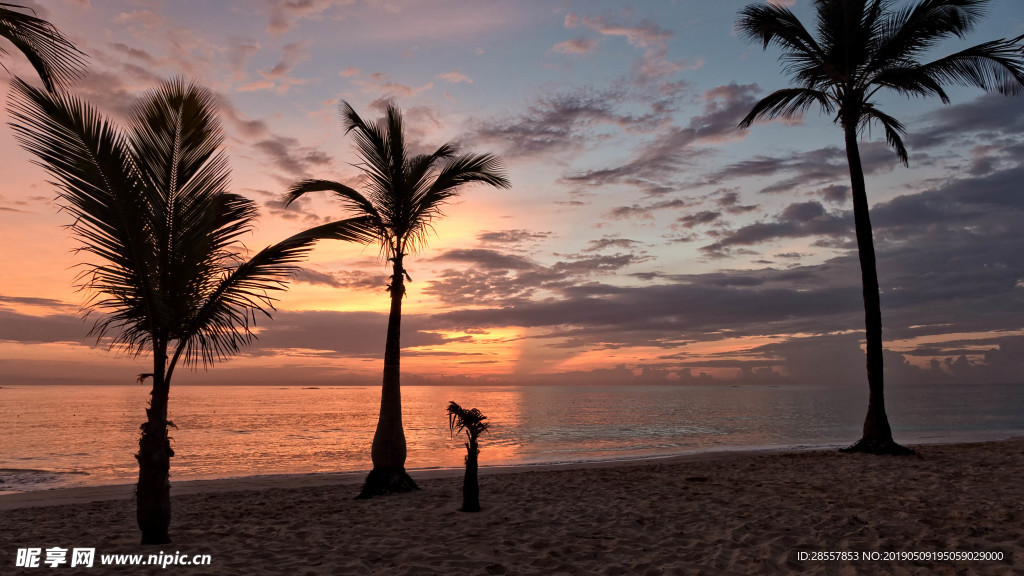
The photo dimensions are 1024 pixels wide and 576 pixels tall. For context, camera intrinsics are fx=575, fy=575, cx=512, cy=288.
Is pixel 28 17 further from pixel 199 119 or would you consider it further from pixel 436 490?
pixel 436 490

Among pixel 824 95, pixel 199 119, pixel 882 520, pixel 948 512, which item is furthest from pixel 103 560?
pixel 824 95

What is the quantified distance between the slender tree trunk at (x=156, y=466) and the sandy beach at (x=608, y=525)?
29 cm

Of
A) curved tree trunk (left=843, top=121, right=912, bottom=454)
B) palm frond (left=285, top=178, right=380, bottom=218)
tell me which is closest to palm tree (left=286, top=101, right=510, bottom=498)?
palm frond (left=285, top=178, right=380, bottom=218)

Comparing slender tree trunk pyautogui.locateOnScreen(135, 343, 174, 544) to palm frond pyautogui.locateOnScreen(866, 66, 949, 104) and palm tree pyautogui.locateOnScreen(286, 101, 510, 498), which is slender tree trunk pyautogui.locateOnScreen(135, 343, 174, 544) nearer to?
palm tree pyautogui.locateOnScreen(286, 101, 510, 498)

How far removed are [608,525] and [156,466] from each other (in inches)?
231

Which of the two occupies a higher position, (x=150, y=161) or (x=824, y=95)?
(x=824, y=95)

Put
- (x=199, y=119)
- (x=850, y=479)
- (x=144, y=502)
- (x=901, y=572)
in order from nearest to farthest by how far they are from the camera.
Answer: (x=901, y=572), (x=144, y=502), (x=199, y=119), (x=850, y=479)

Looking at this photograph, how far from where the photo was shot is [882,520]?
7.79 metres

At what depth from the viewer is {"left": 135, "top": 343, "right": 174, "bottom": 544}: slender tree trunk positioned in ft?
22.5

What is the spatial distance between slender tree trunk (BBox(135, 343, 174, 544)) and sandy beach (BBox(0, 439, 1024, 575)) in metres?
0.29

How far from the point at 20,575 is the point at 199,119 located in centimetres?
552

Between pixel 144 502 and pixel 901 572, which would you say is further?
pixel 144 502

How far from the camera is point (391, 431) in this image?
11.3m

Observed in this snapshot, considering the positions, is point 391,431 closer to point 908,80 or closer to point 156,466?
point 156,466
